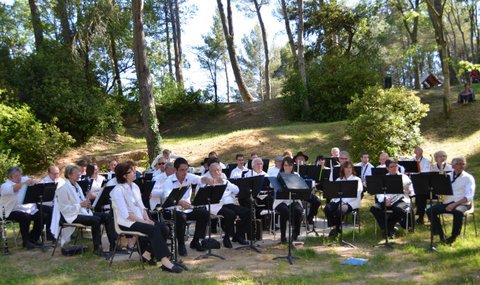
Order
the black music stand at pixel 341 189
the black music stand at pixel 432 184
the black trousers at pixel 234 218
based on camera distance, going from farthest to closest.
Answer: the black trousers at pixel 234 218, the black music stand at pixel 341 189, the black music stand at pixel 432 184

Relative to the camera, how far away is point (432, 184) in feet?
27.5

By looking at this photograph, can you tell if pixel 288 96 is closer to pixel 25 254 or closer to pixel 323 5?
pixel 323 5

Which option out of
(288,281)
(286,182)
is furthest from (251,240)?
(288,281)

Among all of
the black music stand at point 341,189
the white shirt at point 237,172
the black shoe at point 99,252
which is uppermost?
the white shirt at point 237,172

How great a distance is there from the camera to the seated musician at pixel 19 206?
30.2 feet

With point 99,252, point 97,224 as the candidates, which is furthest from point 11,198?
point 99,252

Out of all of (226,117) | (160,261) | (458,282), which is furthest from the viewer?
(226,117)

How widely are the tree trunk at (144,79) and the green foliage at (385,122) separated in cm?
708

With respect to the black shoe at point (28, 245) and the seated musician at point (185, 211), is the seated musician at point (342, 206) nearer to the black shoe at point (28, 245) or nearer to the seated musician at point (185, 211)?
the seated musician at point (185, 211)

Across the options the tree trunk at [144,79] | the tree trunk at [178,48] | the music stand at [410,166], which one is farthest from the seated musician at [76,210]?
the tree trunk at [178,48]

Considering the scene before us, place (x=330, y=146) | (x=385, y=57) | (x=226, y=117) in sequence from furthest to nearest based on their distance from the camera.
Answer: (x=385, y=57)
(x=226, y=117)
(x=330, y=146)

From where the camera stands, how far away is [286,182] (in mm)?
7926

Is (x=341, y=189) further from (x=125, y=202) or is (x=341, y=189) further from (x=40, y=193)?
(x=40, y=193)

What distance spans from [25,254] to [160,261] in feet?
10.00
